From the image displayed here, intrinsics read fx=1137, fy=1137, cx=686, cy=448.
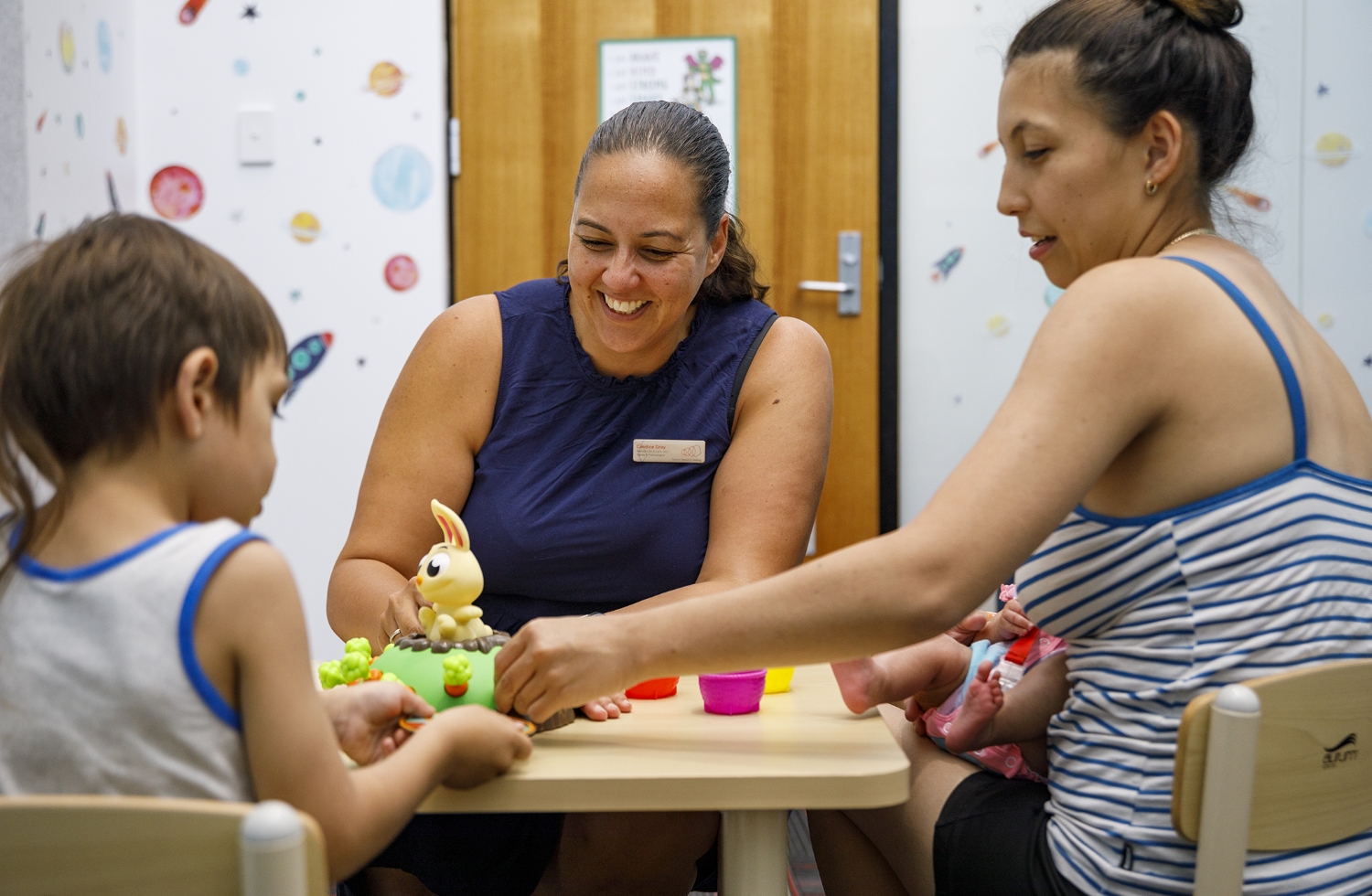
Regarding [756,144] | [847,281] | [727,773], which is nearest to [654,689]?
[727,773]

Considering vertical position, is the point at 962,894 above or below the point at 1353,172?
below

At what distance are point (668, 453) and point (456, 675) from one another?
28.1 inches

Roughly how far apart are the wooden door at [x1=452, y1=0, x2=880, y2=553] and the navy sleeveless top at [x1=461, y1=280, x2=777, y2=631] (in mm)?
1806

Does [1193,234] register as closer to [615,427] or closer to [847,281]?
[615,427]

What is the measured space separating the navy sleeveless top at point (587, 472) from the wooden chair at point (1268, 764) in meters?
0.91

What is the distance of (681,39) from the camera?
3.62 meters

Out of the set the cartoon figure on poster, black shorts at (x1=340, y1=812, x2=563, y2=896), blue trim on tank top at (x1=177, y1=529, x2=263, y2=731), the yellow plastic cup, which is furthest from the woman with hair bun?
the cartoon figure on poster

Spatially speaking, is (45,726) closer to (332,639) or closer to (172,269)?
(172,269)

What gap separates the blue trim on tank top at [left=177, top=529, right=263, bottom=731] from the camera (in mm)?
844

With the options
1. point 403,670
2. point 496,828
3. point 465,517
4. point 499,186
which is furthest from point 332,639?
point 403,670

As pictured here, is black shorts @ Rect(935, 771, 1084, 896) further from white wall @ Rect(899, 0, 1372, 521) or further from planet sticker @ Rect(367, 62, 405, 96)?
planet sticker @ Rect(367, 62, 405, 96)

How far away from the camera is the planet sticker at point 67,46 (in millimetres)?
3136

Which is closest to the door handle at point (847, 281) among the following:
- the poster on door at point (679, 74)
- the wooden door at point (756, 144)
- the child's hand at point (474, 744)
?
the wooden door at point (756, 144)

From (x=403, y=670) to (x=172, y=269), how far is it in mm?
470
